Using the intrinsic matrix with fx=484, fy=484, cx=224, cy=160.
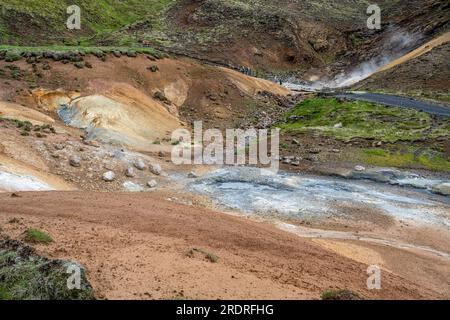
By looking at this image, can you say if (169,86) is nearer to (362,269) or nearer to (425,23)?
(362,269)

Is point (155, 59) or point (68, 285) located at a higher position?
point (155, 59)

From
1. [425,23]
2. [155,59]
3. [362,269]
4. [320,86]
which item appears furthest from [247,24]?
[362,269]

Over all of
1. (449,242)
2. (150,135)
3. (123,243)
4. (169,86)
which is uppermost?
(169,86)

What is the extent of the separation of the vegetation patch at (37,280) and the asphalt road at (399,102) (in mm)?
36552

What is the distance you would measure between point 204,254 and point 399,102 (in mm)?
36141

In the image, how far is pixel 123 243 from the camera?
41.6 feet

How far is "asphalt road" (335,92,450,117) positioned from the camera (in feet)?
135

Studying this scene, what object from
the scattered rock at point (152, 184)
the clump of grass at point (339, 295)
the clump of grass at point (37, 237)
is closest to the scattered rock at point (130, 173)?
the scattered rock at point (152, 184)

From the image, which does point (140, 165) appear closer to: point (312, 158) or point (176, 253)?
point (312, 158)

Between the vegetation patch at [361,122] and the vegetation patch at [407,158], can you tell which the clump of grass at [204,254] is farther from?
the vegetation patch at [361,122]

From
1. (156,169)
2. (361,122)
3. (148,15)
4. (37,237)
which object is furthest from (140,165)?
(148,15)

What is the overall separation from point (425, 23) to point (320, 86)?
17061 mm

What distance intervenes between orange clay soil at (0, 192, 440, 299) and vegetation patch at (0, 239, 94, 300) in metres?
0.54

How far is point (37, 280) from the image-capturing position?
9.66 m
